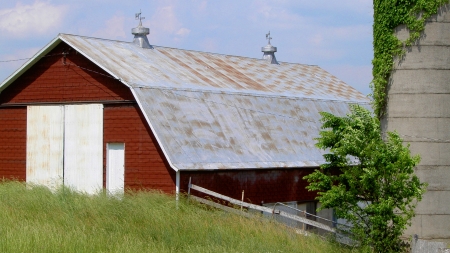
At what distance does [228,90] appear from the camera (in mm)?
23500

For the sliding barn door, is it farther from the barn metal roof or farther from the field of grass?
the field of grass

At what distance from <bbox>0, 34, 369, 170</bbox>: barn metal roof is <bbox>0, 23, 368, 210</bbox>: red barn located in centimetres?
4

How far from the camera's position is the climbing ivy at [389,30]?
1828cm

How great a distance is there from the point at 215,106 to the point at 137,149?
2.81 metres

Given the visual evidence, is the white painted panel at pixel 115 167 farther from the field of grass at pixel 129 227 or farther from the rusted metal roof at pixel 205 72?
the rusted metal roof at pixel 205 72

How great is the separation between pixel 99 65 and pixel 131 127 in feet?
6.07

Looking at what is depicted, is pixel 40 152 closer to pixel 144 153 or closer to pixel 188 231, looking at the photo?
pixel 144 153

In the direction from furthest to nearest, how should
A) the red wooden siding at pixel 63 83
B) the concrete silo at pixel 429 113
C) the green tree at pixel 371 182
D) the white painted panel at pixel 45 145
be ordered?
1. the white painted panel at pixel 45 145
2. the red wooden siding at pixel 63 83
3. the concrete silo at pixel 429 113
4. the green tree at pixel 371 182

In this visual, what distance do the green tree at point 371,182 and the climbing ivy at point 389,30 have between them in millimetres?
1299

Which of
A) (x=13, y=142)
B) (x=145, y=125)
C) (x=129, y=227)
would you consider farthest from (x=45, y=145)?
(x=129, y=227)

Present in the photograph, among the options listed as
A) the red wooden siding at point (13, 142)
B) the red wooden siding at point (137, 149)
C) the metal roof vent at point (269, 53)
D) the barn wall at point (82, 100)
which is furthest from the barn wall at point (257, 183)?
the metal roof vent at point (269, 53)

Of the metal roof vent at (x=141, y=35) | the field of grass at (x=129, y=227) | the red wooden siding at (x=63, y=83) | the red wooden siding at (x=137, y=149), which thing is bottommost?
the field of grass at (x=129, y=227)

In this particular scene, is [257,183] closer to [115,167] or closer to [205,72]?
[115,167]

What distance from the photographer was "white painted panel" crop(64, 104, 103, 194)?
2181 centimetres
